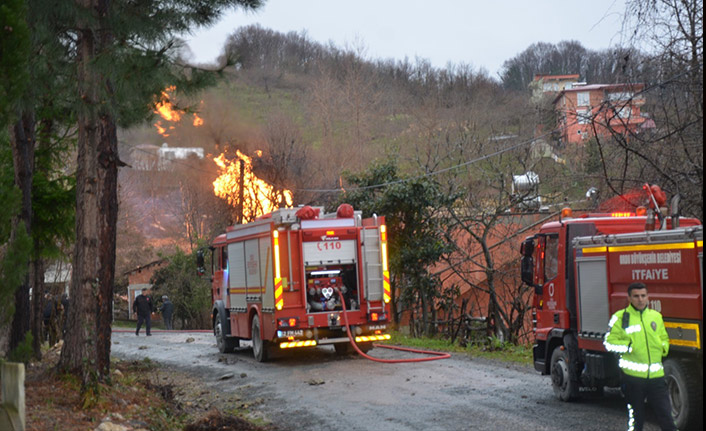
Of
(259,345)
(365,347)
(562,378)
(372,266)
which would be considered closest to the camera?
(562,378)

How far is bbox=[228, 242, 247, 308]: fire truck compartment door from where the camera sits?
18.0m

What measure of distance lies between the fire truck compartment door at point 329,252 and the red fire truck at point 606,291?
499cm

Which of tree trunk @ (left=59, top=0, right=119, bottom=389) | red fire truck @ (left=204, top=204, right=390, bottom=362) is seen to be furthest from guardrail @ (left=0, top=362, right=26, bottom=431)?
red fire truck @ (left=204, top=204, right=390, bottom=362)

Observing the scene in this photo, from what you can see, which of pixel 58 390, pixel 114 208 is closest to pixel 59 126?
pixel 114 208

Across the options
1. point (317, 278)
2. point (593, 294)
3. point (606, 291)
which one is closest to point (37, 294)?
point (317, 278)

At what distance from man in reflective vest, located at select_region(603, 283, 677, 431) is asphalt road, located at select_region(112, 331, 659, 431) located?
4.64 feet

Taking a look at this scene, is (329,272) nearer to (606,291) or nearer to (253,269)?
(253,269)

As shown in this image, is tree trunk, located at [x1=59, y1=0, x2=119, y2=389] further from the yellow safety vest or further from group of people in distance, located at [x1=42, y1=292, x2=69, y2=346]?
group of people in distance, located at [x1=42, y1=292, x2=69, y2=346]

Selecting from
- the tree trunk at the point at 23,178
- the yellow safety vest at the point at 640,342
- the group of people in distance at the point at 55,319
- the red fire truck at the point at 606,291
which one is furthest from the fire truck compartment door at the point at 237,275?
the yellow safety vest at the point at 640,342

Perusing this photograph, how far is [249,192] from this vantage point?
36.8 m

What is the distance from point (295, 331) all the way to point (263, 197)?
69.5ft

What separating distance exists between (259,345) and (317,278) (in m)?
2.14

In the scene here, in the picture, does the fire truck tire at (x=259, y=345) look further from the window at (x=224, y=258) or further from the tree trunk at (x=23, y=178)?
the tree trunk at (x=23, y=178)

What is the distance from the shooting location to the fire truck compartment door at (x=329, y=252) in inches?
642
